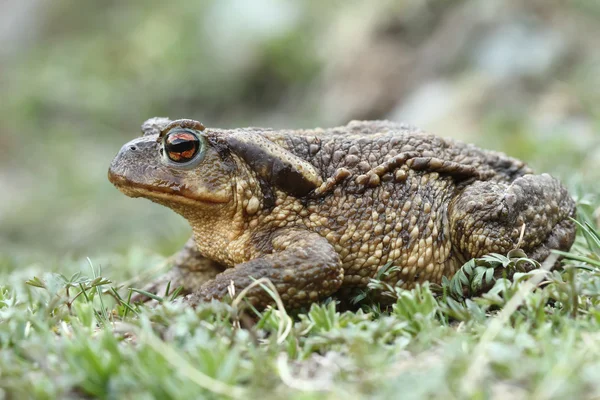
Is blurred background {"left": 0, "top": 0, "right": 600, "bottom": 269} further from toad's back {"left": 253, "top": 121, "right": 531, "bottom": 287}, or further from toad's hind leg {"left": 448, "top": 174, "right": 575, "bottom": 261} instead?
toad's back {"left": 253, "top": 121, "right": 531, "bottom": 287}

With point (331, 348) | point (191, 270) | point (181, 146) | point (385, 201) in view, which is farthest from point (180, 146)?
point (331, 348)

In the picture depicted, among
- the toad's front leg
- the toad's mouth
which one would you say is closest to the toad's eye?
the toad's mouth

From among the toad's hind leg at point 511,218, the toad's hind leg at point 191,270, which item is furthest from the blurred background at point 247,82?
the toad's hind leg at point 191,270

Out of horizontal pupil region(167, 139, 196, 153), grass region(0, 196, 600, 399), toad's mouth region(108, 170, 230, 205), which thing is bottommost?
grass region(0, 196, 600, 399)

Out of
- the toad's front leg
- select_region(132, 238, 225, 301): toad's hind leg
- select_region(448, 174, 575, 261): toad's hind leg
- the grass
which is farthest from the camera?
select_region(132, 238, 225, 301): toad's hind leg

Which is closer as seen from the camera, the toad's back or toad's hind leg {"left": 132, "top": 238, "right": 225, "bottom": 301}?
the toad's back

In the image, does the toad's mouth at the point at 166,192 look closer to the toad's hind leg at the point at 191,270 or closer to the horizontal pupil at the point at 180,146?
the horizontal pupil at the point at 180,146

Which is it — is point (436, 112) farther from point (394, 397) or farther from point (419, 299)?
point (394, 397)
